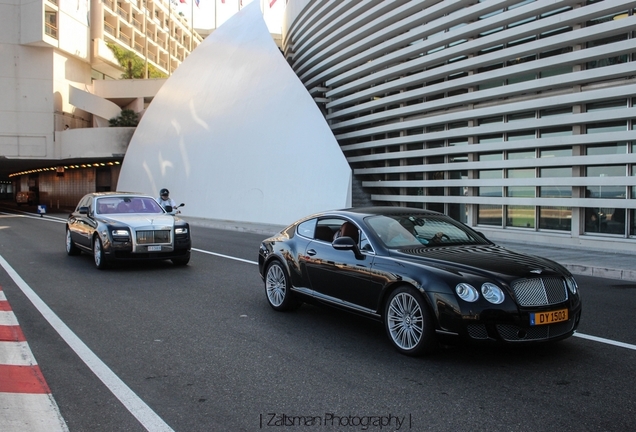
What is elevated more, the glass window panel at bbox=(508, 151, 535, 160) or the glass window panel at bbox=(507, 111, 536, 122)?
the glass window panel at bbox=(507, 111, 536, 122)

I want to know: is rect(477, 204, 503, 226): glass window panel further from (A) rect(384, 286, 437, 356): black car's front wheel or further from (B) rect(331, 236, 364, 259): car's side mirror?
(A) rect(384, 286, 437, 356): black car's front wheel

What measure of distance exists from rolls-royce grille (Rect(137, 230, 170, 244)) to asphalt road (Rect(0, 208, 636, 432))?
255cm

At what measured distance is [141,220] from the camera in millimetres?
10938

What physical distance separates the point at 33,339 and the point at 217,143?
2426 centimetres

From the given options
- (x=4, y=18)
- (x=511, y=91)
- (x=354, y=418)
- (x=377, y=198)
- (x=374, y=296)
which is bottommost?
(x=354, y=418)

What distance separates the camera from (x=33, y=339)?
18.9 feet

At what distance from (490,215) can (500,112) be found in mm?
3248

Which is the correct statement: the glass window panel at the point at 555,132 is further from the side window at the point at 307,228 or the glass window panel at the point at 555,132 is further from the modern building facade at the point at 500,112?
the side window at the point at 307,228

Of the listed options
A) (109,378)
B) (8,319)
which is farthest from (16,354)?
(8,319)

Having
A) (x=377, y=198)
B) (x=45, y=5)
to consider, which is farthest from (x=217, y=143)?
(x=45, y=5)

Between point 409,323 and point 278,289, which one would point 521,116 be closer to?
point 278,289

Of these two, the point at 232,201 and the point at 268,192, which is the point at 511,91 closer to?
the point at 268,192

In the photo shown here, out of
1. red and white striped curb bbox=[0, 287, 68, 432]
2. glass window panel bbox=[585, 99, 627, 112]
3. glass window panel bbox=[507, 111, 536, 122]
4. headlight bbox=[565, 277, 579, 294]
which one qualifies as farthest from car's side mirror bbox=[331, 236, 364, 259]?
glass window panel bbox=[507, 111, 536, 122]

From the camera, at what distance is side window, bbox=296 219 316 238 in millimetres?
6895
